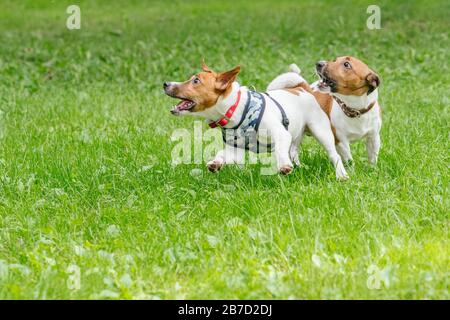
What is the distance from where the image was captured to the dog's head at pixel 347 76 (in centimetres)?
682

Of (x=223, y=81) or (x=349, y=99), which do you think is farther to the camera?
(x=349, y=99)

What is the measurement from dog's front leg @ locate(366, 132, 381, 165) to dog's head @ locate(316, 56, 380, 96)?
474mm

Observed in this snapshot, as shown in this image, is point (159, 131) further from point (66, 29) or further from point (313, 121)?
point (66, 29)

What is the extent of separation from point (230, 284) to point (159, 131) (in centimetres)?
388

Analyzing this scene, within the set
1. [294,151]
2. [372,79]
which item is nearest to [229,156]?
[294,151]

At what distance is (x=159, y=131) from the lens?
28.8 feet

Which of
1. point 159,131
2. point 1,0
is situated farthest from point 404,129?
point 1,0

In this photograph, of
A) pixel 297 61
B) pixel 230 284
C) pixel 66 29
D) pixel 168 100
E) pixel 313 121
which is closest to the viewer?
pixel 230 284

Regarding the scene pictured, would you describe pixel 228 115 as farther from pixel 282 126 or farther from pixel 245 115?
pixel 282 126

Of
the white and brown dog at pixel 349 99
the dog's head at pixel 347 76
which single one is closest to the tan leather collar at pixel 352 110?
the white and brown dog at pixel 349 99

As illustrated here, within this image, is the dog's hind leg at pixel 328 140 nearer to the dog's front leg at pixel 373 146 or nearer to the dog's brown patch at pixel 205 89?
the dog's front leg at pixel 373 146

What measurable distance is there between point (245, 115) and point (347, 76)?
2.64 ft

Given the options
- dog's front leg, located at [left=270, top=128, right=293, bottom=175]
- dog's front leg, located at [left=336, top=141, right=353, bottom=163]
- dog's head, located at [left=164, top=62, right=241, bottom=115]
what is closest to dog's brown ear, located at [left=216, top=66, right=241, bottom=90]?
dog's head, located at [left=164, top=62, right=241, bottom=115]

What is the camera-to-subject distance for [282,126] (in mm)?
6742
